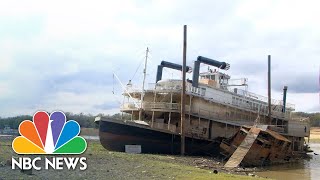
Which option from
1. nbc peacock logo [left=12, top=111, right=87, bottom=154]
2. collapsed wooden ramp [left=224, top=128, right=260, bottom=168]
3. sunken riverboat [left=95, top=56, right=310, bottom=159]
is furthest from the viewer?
sunken riverboat [left=95, top=56, right=310, bottom=159]

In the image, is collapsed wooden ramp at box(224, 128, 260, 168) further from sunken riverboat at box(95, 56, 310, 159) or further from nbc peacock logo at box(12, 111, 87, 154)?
nbc peacock logo at box(12, 111, 87, 154)

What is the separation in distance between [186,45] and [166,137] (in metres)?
7.90

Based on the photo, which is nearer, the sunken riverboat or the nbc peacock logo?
the nbc peacock logo

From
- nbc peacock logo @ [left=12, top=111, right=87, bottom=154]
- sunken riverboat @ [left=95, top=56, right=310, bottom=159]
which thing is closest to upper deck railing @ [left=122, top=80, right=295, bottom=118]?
sunken riverboat @ [left=95, top=56, right=310, bottom=159]

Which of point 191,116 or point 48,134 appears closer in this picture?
point 48,134

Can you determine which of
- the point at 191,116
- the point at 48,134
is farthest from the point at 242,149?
the point at 48,134

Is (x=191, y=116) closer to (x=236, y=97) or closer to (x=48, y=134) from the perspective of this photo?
(x=236, y=97)

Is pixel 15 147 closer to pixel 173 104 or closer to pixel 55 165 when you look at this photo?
pixel 55 165

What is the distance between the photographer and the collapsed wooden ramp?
2755cm

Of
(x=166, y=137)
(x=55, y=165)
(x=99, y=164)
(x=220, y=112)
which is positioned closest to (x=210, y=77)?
(x=220, y=112)

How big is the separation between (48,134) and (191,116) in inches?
870

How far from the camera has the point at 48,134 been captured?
546 inches

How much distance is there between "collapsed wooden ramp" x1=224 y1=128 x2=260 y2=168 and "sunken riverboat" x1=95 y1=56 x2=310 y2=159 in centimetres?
61

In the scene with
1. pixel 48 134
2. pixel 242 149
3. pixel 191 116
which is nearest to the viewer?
pixel 48 134
